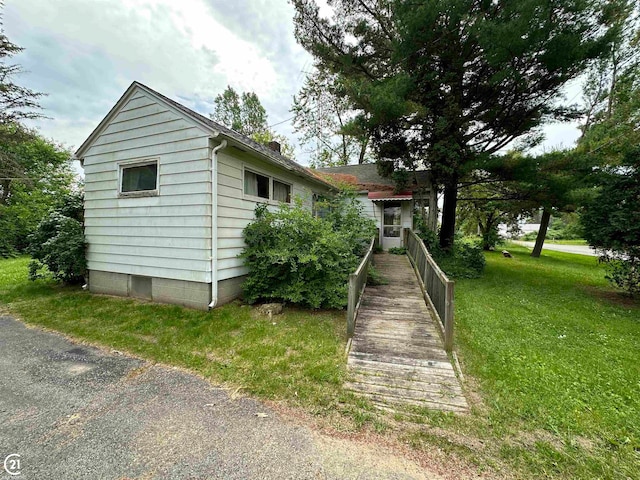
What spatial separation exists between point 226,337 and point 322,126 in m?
20.1

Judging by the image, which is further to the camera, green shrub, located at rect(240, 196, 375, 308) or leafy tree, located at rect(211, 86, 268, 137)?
leafy tree, located at rect(211, 86, 268, 137)

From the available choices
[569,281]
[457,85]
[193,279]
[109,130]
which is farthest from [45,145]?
[569,281]

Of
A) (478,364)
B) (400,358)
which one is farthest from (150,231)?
(478,364)

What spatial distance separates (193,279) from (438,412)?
4.91 metres

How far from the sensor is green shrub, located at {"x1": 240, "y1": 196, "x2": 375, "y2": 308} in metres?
5.44

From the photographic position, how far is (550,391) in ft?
10.0

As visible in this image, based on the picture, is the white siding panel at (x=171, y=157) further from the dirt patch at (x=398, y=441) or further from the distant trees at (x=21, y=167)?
the dirt patch at (x=398, y=441)

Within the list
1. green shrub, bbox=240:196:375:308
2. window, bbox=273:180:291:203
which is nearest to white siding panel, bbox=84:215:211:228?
green shrub, bbox=240:196:375:308

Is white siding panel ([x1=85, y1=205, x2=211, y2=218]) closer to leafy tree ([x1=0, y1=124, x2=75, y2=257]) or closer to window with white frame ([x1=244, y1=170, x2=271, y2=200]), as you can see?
window with white frame ([x1=244, y1=170, x2=271, y2=200])

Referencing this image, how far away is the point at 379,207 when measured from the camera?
12.8 metres

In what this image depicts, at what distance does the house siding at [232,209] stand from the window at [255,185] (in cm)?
18

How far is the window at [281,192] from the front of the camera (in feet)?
24.2

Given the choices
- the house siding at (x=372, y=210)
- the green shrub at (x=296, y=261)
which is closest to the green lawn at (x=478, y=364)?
the green shrub at (x=296, y=261)

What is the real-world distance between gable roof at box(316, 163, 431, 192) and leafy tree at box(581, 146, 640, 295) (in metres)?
5.73
